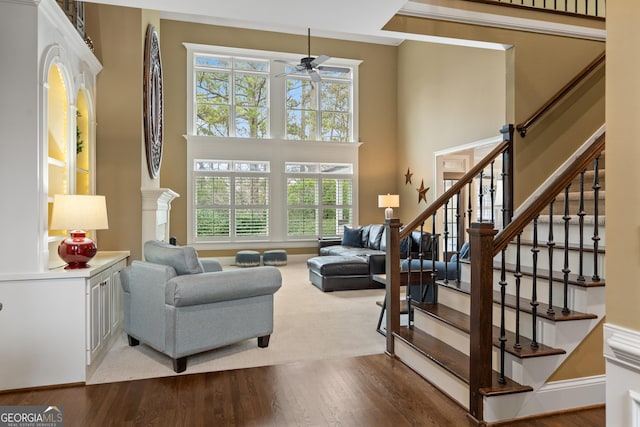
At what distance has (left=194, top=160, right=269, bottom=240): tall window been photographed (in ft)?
30.1

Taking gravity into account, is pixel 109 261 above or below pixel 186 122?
below

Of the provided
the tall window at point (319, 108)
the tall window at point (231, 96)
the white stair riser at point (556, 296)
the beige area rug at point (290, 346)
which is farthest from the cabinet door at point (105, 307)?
the tall window at point (319, 108)

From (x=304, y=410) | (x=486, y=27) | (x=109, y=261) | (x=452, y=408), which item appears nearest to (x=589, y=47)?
(x=486, y=27)

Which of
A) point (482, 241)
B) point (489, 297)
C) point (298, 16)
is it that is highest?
point (298, 16)

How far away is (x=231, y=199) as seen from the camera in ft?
30.7

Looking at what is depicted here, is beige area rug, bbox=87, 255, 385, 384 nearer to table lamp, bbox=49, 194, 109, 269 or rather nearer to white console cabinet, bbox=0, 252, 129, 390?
white console cabinet, bbox=0, 252, 129, 390

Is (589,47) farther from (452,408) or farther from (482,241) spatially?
(452,408)

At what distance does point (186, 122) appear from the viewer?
8.98 meters

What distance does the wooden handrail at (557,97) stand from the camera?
12.6 ft

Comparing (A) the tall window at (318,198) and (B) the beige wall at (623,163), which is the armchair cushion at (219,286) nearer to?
(B) the beige wall at (623,163)

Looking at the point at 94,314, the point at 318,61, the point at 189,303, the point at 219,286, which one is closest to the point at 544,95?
the point at 219,286

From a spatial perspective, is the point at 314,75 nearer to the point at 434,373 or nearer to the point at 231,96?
the point at 231,96

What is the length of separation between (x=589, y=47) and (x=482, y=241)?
3074 millimetres

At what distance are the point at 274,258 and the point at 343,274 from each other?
2914 mm
